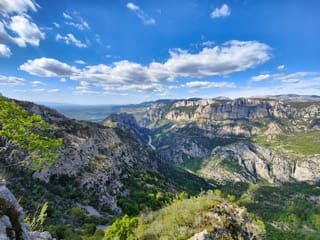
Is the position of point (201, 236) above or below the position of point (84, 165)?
above

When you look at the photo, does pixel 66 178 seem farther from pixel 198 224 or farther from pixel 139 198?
pixel 198 224

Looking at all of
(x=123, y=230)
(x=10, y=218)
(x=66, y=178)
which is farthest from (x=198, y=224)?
(x=66, y=178)

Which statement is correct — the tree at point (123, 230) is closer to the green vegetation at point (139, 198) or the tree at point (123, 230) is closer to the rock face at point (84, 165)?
the green vegetation at point (139, 198)

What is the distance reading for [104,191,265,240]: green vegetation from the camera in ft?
65.1

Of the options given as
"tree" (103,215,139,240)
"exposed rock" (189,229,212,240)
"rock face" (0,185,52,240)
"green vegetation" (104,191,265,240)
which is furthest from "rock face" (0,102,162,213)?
Answer: "exposed rock" (189,229,212,240)

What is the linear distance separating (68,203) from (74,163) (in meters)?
23.1

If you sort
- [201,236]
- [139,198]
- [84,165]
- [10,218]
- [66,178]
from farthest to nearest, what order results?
[139,198]
[84,165]
[66,178]
[201,236]
[10,218]

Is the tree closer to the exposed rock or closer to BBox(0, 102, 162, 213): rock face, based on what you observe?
A: the exposed rock

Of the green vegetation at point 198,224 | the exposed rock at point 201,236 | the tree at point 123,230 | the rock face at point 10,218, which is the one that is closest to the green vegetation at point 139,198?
the tree at point 123,230

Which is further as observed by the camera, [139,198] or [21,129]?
[139,198]

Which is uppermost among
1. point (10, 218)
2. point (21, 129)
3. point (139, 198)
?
point (21, 129)

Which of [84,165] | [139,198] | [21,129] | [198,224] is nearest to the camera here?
[21,129]

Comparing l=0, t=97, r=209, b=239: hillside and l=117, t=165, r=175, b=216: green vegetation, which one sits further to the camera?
l=117, t=165, r=175, b=216: green vegetation

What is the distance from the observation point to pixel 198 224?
20.2 m
